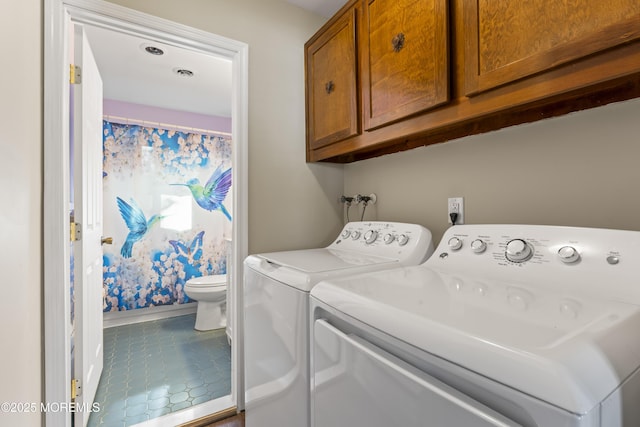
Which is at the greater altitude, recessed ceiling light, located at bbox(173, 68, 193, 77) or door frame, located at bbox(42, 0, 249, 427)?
recessed ceiling light, located at bbox(173, 68, 193, 77)

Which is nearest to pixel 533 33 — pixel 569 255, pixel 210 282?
pixel 569 255

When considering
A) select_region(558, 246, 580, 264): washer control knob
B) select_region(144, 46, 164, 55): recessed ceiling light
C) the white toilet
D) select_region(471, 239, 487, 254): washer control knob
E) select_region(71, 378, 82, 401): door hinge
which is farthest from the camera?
the white toilet

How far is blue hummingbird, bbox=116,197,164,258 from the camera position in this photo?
10.2ft

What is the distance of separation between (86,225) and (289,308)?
1203mm

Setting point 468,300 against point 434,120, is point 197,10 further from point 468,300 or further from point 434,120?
point 468,300

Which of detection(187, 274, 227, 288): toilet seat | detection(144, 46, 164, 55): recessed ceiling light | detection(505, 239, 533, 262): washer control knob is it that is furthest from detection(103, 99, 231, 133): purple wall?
detection(505, 239, 533, 262): washer control knob

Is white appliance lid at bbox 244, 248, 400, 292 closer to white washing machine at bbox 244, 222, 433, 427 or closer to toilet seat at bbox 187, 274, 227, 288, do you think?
white washing machine at bbox 244, 222, 433, 427

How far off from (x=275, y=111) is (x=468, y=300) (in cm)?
154

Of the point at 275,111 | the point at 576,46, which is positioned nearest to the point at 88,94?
the point at 275,111

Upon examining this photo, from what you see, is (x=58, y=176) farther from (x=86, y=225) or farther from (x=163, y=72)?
(x=163, y=72)

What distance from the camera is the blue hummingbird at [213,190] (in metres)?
3.47

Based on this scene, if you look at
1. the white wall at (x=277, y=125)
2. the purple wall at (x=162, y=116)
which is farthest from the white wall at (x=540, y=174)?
the purple wall at (x=162, y=116)

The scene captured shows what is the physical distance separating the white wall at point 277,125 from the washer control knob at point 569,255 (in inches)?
52.5

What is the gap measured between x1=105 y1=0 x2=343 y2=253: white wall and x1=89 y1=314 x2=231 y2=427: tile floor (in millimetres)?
1009
